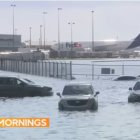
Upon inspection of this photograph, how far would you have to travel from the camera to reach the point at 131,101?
112 ft

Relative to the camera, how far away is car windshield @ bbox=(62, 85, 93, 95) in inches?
1217

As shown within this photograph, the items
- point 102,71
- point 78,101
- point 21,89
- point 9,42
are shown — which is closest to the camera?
point 78,101

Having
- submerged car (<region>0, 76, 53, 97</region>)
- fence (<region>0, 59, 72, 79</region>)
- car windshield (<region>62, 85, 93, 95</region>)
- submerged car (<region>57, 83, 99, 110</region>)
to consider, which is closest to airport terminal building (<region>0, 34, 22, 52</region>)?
fence (<region>0, 59, 72, 79</region>)

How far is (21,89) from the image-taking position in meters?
40.3

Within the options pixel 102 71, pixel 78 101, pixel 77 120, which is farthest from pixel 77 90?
pixel 102 71

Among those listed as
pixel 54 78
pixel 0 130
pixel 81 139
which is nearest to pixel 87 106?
pixel 0 130

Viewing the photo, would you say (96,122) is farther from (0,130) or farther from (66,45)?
(66,45)

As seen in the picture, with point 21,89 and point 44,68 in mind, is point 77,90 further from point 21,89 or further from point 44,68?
point 44,68

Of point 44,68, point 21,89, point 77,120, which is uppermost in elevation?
point 44,68

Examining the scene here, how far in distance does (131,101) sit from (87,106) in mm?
5031

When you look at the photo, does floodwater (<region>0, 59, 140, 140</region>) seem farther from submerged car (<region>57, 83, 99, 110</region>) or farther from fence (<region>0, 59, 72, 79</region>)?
fence (<region>0, 59, 72, 79</region>)

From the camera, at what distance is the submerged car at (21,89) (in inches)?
1586

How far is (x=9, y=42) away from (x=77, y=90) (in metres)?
125

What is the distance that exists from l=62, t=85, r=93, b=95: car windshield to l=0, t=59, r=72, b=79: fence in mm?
33047
